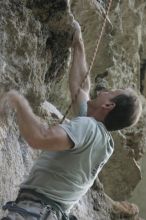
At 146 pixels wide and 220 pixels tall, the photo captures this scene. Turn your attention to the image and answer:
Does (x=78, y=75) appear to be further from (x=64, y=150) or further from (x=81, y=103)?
(x=64, y=150)

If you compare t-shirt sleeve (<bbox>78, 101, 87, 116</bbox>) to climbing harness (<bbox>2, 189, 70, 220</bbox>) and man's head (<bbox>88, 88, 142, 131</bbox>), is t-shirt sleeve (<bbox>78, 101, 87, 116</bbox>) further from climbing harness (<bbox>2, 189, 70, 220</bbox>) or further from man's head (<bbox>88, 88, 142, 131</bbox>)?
climbing harness (<bbox>2, 189, 70, 220</bbox>)

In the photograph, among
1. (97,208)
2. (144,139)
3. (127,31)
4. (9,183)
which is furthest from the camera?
(127,31)

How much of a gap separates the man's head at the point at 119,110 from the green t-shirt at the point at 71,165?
0.07m

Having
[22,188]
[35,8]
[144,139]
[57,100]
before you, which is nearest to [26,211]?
[22,188]

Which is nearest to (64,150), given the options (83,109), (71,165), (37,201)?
(71,165)

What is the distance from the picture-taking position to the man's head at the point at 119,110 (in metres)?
2.20

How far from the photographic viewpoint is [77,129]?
1984mm

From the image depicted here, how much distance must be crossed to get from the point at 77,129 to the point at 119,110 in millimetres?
293

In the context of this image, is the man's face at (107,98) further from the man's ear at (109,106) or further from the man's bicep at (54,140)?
the man's bicep at (54,140)

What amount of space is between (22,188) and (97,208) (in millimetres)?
2402

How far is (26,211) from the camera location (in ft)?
6.56

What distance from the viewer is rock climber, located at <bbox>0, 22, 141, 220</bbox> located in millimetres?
1924

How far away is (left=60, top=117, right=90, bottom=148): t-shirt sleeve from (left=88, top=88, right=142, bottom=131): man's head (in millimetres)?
184

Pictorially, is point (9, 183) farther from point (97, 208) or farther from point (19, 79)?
point (97, 208)
